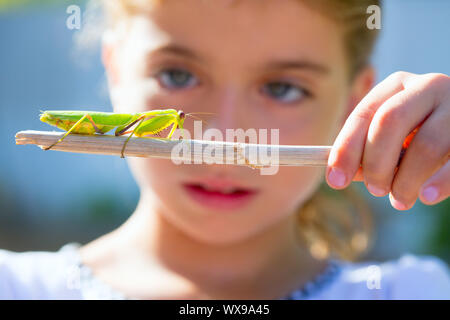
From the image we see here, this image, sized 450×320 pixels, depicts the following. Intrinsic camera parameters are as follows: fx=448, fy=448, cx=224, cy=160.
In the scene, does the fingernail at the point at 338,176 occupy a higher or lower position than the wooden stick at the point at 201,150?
lower

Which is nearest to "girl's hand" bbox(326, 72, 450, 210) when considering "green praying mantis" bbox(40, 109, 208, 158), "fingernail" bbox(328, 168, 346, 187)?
"fingernail" bbox(328, 168, 346, 187)

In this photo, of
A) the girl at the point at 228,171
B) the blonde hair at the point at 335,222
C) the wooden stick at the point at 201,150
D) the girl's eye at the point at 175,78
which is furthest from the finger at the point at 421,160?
the blonde hair at the point at 335,222

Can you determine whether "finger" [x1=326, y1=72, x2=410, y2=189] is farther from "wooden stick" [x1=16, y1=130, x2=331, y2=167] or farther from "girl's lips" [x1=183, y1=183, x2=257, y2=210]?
"girl's lips" [x1=183, y1=183, x2=257, y2=210]

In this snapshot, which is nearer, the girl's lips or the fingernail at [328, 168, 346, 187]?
the fingernail at [328, 168, 346, 187]

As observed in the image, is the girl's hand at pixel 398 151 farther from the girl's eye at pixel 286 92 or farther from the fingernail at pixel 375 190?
the girl's eye at pixel 286 92

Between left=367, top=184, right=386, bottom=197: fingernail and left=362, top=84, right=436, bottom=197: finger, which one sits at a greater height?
left=362, top=84, right=436, bottom=197: finger

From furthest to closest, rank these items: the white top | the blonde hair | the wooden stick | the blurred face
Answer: the blonde hair, the white top, the blurred face, the wooden stick

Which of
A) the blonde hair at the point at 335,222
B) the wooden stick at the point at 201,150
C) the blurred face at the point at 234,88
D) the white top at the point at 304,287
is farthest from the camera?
the blonde hair at the point at 335,222

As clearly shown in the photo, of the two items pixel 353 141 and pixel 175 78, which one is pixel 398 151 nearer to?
pixel 353 141
